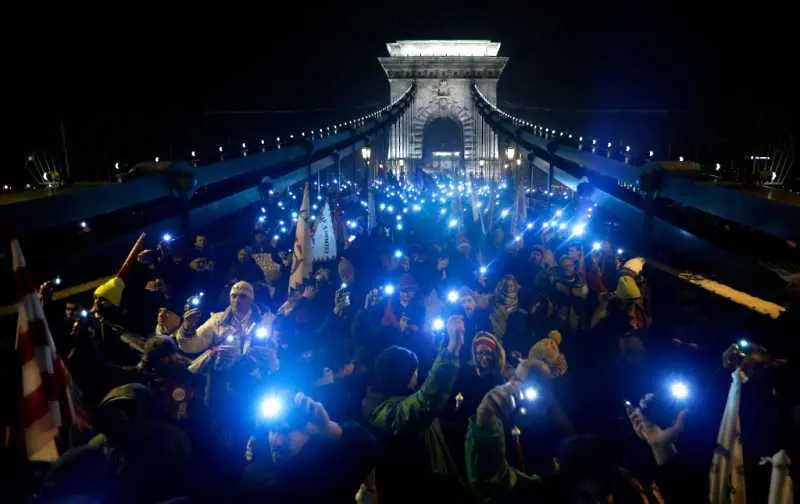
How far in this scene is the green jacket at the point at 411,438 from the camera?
9.93 ft

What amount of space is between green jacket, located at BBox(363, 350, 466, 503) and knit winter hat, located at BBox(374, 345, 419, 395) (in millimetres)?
49

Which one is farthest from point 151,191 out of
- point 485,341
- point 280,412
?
point 485,341

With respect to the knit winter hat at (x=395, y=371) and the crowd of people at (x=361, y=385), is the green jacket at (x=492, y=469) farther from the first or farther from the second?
the knit winter hat at (x=395, y=371)

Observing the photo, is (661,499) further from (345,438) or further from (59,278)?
(59,278)

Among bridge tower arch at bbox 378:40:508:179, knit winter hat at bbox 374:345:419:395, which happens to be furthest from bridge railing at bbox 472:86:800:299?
bridge tower arch at bbox 378:40:508:179

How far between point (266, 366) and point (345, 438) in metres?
1.53

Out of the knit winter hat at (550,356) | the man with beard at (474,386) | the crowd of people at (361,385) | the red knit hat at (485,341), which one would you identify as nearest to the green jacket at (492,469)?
the crowd of people at (361,385)

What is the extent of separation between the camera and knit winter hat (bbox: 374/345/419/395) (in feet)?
10.5

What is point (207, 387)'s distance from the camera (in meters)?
3.80

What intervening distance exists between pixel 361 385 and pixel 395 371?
1.15 meters

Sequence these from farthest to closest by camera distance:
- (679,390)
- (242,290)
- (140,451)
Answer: (242,290), (679,390), (140,451)

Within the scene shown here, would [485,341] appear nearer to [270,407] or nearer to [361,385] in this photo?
[361,385]

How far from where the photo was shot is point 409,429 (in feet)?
10.0

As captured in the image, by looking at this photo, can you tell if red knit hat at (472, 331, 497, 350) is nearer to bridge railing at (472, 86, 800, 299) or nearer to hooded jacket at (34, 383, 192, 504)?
bridge railing at (472, 86, 800, 299)
